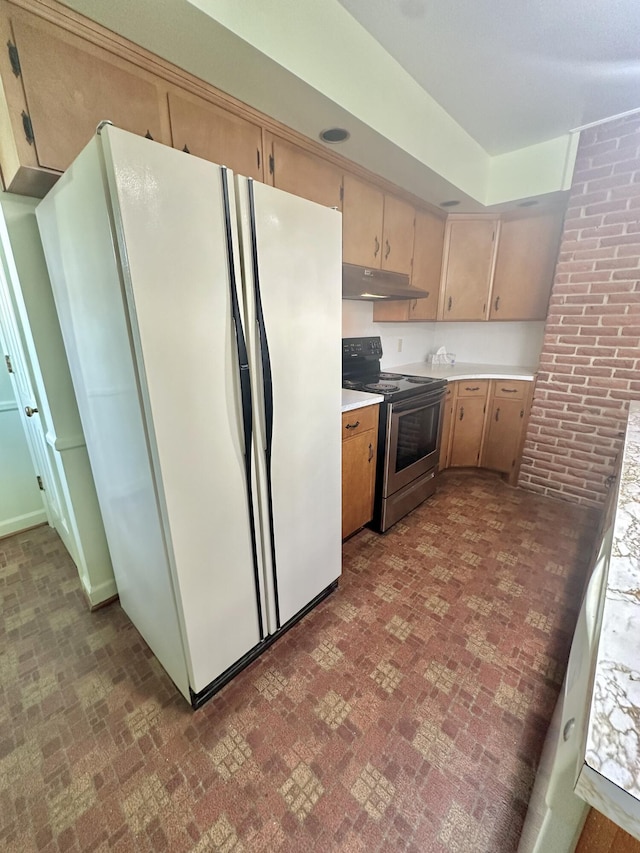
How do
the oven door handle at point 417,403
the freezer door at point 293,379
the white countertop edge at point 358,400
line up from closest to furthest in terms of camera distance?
the freezer door at point 293,379
the white countertop edge at point 358,400
the oven door handle at point 417,403

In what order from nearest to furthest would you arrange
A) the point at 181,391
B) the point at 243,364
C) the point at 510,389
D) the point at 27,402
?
the point at 181,391 → the point at 243,364 → the point at 27,402 → the point at 510,389

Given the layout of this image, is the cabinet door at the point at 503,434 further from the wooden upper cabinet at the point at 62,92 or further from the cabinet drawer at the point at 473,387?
the wooden upper cabinet at the point at 62,92

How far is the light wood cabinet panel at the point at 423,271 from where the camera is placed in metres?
2.86

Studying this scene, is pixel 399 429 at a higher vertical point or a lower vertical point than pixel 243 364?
lower

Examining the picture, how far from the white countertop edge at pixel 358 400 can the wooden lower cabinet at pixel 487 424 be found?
4.04ft

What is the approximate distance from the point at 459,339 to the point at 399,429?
1.98 m

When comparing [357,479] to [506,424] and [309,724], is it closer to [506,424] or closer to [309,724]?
[309,724]

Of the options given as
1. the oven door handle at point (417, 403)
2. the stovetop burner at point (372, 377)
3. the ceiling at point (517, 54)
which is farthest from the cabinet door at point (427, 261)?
the oven door handle at point (417, 403)

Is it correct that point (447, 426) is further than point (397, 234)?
Yes

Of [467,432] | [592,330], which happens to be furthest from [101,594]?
[592,330]

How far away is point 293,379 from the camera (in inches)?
54.9

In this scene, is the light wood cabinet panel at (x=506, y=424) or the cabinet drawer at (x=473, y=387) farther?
the cabinet drawer at (x=473, y=387)

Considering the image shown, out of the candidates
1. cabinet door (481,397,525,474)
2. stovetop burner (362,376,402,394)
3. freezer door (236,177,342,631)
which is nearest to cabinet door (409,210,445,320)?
stovetop burner (362,376,402,394)

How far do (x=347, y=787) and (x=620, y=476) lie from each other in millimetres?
1381
